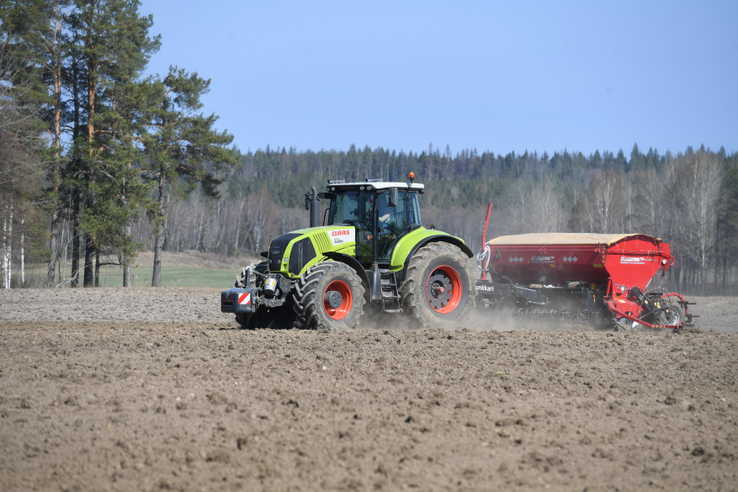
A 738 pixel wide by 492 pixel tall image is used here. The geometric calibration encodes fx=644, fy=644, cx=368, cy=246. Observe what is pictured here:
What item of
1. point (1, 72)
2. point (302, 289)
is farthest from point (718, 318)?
point (1, 72)

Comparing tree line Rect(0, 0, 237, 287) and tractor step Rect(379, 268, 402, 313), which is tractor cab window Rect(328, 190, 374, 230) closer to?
tractor step Rect(379, 268, 402, 313)

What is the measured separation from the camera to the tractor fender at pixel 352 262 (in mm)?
10970

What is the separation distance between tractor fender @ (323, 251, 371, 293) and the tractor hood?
10 cm

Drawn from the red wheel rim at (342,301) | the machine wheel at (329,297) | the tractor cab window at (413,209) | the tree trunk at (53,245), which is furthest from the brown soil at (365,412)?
the tree trunk at (53,245)

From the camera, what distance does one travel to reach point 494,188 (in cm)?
10412

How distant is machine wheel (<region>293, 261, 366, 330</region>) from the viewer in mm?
10281

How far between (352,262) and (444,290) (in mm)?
2057

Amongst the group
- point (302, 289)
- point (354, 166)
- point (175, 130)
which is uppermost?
point (354, 166)

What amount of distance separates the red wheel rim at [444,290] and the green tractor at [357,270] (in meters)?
0.02

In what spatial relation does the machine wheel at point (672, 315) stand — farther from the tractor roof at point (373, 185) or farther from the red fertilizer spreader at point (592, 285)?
the tractor roof at point (373, 185)

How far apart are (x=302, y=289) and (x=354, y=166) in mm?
113505

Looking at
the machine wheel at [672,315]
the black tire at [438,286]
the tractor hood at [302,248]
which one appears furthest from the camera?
the machine wheel at [672,315]

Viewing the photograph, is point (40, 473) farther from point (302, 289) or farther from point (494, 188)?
point (494, 188)

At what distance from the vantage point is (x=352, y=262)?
11039mm
